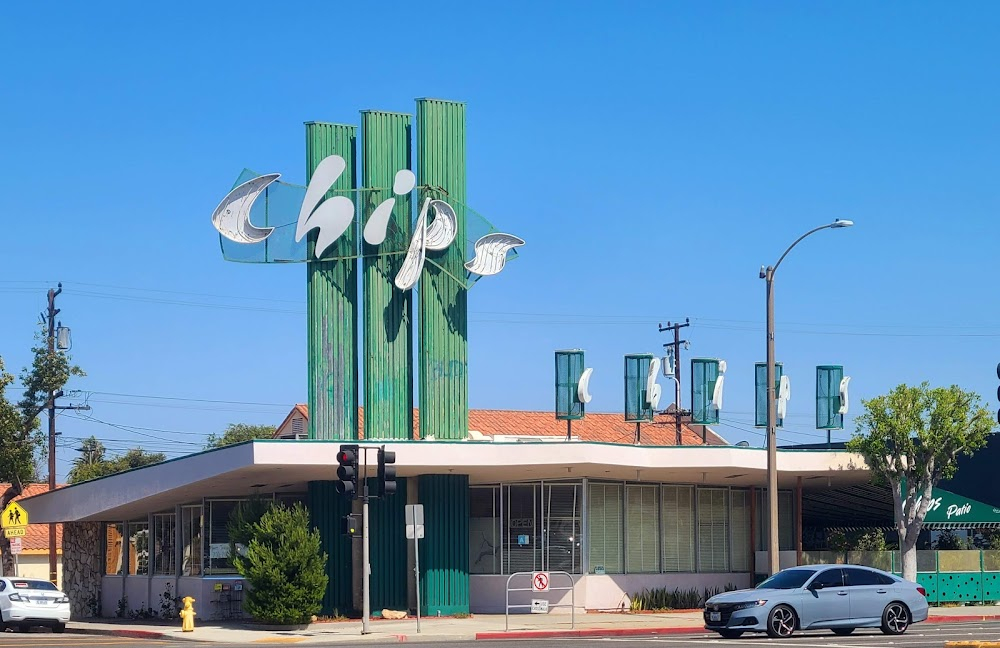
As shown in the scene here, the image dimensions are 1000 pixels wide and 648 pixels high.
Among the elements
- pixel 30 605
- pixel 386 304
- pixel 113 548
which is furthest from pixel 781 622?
pixel 113 548

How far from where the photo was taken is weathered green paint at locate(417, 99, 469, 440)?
37031mm

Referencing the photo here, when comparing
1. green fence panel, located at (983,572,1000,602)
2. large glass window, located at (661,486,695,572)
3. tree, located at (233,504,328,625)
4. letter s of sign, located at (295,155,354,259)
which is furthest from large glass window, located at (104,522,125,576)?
green fence panel, located at (983,572,1000,602)

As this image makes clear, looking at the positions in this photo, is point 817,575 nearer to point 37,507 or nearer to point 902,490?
point 902,490

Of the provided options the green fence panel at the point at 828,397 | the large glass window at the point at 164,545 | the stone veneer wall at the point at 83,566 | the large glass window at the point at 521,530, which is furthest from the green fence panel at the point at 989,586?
the stone veneer wall at the point at 83,566

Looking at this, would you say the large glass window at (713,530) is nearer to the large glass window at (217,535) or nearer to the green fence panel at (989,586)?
the green fence panel at (989,586)

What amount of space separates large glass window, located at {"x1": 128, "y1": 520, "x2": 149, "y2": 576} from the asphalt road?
41.4ft

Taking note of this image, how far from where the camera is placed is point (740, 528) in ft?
141

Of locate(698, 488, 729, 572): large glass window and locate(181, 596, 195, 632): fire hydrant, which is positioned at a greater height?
locate(698, 488, 729, 572): large glass window

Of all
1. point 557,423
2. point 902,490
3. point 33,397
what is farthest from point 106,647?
point 557,423

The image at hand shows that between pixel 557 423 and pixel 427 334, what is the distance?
20.9 meters

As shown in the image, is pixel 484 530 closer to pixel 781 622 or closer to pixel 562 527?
pixel 562 527

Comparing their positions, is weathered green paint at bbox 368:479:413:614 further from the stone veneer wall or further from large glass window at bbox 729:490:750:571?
the stone veneer wall

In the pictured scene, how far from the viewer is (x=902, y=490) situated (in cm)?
3969

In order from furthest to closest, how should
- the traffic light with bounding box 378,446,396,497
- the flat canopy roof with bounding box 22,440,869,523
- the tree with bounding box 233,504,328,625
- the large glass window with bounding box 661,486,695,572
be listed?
the large glass window with bounding box 661,486,695,572 < the flat canopy roof with bounding box 22,440,869,523 < the tree with bounding box 233,504,328,625 < the traffic light with bounding box 378,446,396,497
